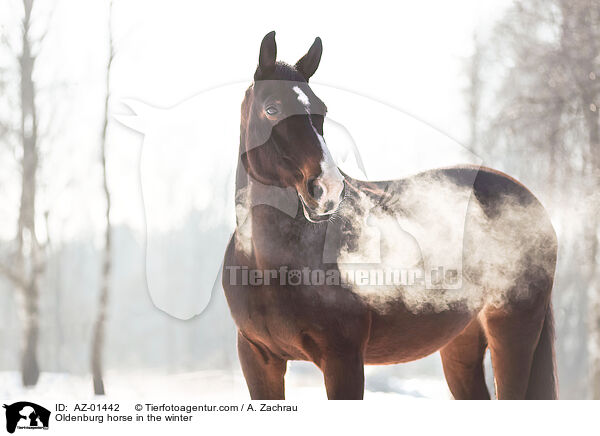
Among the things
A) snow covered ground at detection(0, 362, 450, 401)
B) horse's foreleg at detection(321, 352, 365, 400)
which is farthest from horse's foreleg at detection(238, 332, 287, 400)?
snow covered ground at detection(0, 362, 450, 401)

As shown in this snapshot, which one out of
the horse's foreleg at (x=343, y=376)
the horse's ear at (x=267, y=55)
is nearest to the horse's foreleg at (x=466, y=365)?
the horse's foreleg at (x=343, y=376)

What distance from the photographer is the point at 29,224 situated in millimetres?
4309

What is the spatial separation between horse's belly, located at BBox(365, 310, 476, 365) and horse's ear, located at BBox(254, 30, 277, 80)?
805 millimetres

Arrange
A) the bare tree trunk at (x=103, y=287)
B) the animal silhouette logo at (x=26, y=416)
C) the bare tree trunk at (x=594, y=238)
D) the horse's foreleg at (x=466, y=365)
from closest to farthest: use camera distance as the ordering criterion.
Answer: the animal silhouette logo at (x=26, y=416), the horse's foreleg at (x=466, y=365), the bare tree trunk at (x=594, y=238), the bare tree trunk at (x=103, y=287)

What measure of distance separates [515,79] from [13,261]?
16.1 feet

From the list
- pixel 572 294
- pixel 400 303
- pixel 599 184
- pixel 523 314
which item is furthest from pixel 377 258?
pixel 572 294

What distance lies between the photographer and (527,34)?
4004 mm

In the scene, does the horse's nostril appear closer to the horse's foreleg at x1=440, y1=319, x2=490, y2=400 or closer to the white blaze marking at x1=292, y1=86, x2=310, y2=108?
the white blaze marking at x1=292, y1=86, x2=310, y2=108

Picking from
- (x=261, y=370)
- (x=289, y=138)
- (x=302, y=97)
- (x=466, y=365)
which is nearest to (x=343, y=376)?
(x=261, y=370)

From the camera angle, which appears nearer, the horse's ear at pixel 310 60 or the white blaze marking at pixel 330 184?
the white blaze marking at pixel 330 184

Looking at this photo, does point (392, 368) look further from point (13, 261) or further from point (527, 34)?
point (13, 261)

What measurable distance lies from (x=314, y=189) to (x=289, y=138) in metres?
0.17

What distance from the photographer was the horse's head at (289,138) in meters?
1.23

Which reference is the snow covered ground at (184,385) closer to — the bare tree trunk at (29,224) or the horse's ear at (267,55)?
the bare tree trunk at (29,224)
